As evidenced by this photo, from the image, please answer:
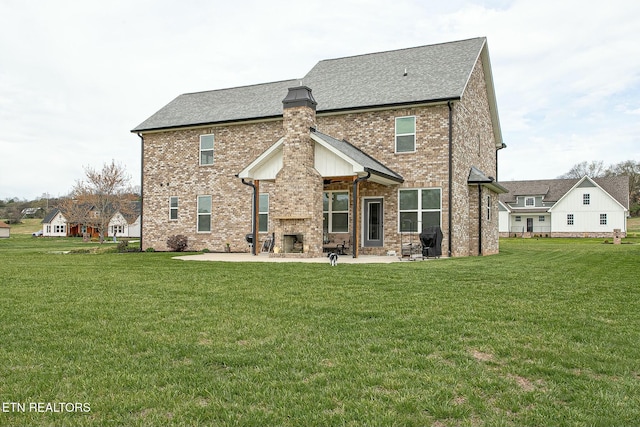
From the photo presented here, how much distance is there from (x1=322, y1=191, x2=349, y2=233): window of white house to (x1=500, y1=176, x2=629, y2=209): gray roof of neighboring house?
41898 millimetres

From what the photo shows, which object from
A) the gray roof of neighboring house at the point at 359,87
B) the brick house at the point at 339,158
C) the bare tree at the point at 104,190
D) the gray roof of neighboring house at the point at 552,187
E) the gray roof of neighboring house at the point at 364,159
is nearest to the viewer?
the gray roof of neighboring house at the point at 364,159

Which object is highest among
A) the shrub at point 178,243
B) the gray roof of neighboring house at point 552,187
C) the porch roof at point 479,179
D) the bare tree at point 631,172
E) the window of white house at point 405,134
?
the bare tree at point 631,172

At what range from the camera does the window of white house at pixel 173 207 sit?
2273 cm

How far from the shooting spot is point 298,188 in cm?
1595

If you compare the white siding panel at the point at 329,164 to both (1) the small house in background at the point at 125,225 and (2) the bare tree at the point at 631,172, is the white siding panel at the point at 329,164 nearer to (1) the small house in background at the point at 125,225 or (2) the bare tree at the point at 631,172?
(1) the small house in background at the point at 125,225

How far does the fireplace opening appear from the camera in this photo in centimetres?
1622

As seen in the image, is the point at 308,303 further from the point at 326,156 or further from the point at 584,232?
the point at 584,232

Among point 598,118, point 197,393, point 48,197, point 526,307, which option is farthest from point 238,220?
point 48,197

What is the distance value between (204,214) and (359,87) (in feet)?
28.5

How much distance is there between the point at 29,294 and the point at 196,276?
3167mm

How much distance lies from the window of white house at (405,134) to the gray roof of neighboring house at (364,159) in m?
0.96

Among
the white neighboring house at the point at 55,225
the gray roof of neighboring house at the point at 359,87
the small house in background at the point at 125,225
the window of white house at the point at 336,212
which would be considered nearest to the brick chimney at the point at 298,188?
the window of white house at the point at 336,212

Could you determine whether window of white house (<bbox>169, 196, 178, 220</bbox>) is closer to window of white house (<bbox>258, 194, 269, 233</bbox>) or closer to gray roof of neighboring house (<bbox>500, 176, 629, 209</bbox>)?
Result: window of white house (<bbox>258, 194, 269, 233</bbox>)

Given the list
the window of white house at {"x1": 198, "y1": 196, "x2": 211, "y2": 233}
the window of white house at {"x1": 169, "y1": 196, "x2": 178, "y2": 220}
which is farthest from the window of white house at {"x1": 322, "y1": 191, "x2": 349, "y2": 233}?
the window of white house at {"x1": 169, "y1": 196, "x2": 178, "y2": 220}
